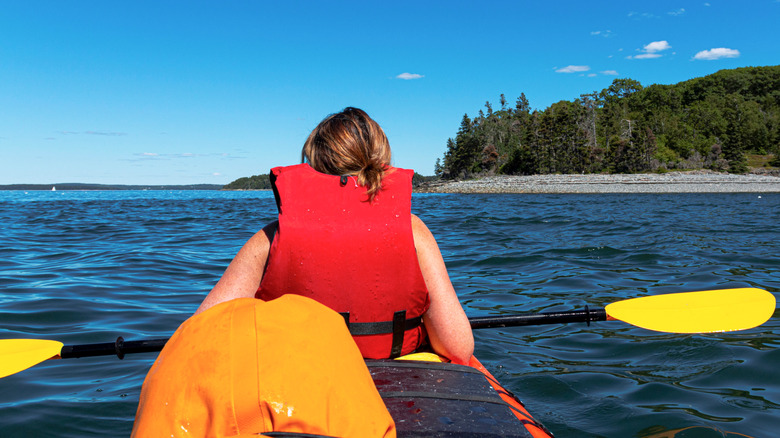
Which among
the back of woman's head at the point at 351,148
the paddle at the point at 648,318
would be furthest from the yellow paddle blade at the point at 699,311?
the back of woman's head at the point at 351,148

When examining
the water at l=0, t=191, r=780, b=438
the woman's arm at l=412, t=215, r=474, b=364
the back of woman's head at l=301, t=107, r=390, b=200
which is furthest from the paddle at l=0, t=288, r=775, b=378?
the back of woman's head at l=301, t=107, r=390, b=200

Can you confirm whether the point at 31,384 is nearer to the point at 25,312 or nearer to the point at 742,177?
the point at 25,312

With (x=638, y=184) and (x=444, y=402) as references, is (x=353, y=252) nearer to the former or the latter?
(x=444, y=402)

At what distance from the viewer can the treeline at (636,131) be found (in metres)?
63.0

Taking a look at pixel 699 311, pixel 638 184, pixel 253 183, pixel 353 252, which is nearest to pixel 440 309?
pixel 353 252

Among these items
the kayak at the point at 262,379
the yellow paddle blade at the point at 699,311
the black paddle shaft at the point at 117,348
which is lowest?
the yellow paddle blade at the point at 699,311

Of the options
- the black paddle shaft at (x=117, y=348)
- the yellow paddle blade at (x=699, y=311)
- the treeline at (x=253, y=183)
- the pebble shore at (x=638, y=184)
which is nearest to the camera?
the black paddle shaft at (x=117, y=348)

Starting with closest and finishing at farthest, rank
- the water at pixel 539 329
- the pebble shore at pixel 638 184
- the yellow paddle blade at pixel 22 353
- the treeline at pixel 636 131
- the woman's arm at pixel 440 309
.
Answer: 1. the woman's arm at pixel 440 309
2. the yellow paddle blade at pixel 22 353
3. the water at pixel 539 329
4. the pebble shore at pixel 638 184
5. the treeline at pixel 636 131

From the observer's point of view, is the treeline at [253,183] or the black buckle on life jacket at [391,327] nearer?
the black buckle on life jacket at [391,327]

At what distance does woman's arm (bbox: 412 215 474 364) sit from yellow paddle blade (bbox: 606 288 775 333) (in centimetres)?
158

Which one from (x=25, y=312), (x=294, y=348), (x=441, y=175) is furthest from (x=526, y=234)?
(x=441, y=175)

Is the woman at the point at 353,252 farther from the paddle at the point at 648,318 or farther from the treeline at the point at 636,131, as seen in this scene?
the treeline at the point at 636,131

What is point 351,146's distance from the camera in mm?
2047

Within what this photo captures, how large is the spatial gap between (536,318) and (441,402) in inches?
63.3
